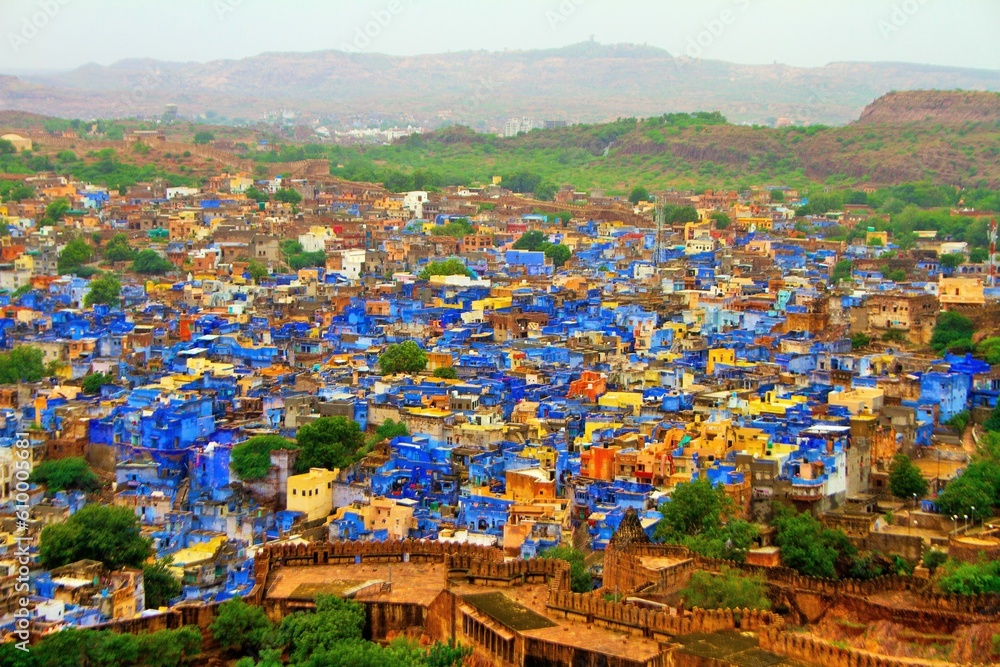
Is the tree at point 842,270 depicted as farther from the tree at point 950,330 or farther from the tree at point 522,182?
the tree at point 522,182

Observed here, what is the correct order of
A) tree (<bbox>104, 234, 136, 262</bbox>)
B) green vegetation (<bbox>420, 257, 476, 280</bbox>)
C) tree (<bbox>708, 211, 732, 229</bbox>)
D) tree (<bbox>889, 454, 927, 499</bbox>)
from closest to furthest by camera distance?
1. tree (<bbox>889, 454, 927, 499</bbox>)
2. green vegetation (<bbox>420, 257, 476, 280</bbox>)
3. tree (<bbox>104, 234, 136, 262</bbox>)
4. tree (<bbox>708, 211, 732, 229</bbox>)

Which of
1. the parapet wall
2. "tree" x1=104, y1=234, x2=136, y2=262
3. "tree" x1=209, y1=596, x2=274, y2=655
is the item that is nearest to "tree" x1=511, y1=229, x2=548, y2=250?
"tree" x1=104, y1=234, x2=136, y2=262

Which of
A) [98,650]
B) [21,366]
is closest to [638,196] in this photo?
[21,366]

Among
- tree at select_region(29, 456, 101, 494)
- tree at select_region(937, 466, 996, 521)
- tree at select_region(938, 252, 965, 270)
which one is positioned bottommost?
tree at select_region(29, 456, 101, 494)

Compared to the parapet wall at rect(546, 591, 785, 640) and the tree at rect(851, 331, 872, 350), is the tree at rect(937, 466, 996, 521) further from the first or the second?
the tree at rect(851, 331, 872, 350)

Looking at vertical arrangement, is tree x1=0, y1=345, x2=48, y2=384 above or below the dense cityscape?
below

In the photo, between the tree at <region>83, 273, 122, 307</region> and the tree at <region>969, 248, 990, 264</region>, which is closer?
the tree at <region>83, 273, 122, 307</region>

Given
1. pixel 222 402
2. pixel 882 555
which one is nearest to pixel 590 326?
pixel 222 402
